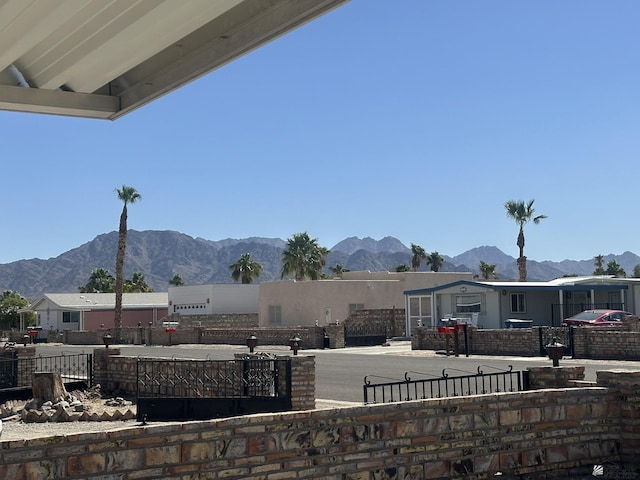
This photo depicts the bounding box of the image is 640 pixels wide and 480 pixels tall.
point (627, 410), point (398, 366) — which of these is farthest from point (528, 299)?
point (627, 410)

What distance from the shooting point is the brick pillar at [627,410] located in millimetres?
8938

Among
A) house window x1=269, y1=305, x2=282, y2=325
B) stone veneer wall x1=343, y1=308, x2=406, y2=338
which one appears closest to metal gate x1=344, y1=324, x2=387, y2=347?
stone veneer wall x1=343, y1=308, x2=406, y2=338

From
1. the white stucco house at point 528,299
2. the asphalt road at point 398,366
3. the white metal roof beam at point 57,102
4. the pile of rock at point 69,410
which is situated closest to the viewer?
the white metal roof beam at point 57,102

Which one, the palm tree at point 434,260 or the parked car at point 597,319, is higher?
the palm tree at point 434,260

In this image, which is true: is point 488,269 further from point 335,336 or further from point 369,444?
point 369,444

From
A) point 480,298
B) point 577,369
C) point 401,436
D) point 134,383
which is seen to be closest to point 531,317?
point 480,298

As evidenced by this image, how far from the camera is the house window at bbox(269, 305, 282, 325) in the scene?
53.6 m

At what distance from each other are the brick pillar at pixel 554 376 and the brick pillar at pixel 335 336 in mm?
28964

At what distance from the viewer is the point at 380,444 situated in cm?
756

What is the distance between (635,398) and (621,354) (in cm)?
1839

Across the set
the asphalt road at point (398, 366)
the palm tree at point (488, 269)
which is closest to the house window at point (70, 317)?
the asphalt road at point (398, 366)

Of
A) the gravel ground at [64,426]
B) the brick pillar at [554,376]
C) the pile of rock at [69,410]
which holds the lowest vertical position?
the gravel ground at [64,426]

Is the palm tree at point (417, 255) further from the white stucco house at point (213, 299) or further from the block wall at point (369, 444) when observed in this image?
the block wall at point (369, 444)

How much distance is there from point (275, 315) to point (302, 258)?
29.4 metres
